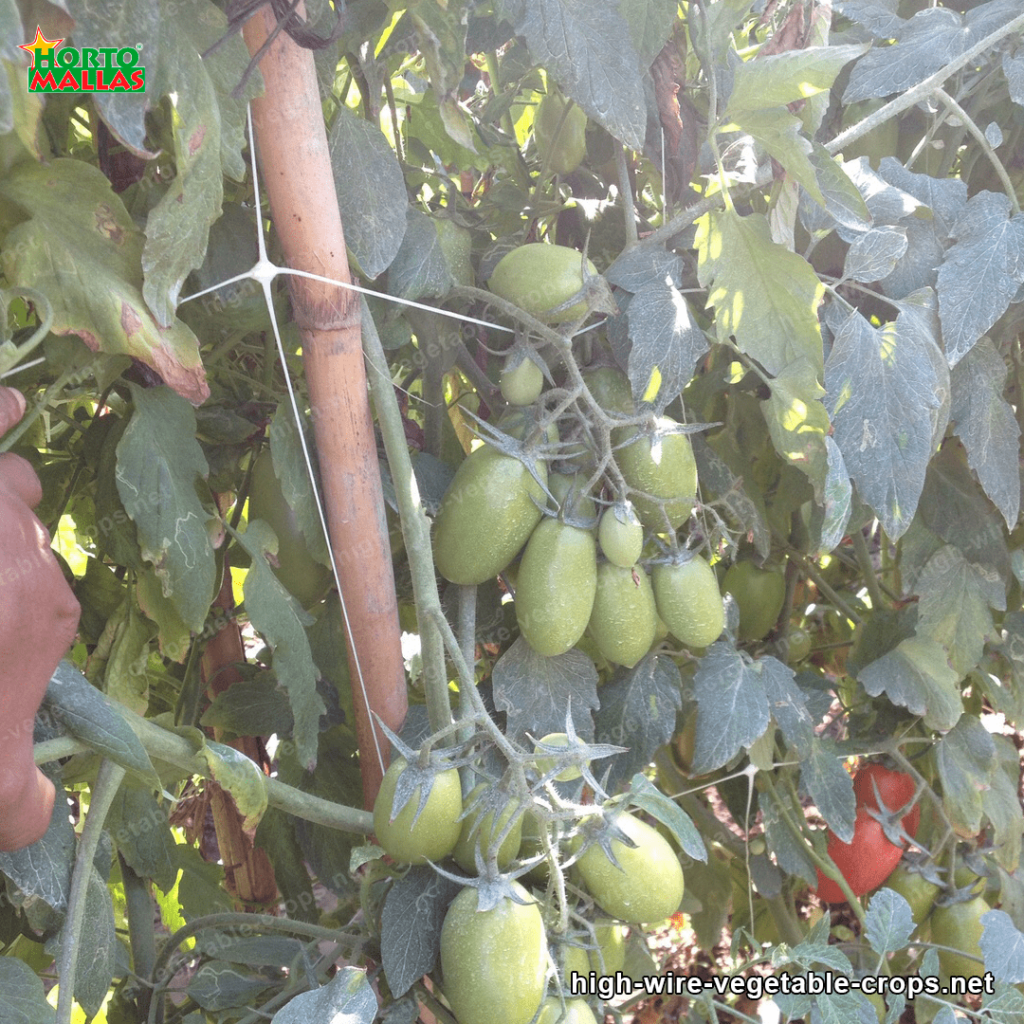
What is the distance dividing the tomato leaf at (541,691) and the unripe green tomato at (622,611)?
59 mm

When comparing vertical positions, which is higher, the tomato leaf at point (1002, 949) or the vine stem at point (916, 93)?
the vine stem at point (916, 93)

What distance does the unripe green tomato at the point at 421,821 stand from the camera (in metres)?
0.63

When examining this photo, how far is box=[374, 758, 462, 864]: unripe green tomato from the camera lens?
63cm

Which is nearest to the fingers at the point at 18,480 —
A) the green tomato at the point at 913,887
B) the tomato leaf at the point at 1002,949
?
the tomato leaf at the point at 1002,949

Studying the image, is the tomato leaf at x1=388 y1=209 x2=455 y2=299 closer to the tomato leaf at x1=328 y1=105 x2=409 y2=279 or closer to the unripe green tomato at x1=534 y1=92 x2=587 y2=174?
the tomato leaf at x1=328 y1=105 x2=409 y2=279

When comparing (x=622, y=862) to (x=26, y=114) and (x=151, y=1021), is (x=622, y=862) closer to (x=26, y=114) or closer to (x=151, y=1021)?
(x=151, y=1021)

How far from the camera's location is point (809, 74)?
2.08 feet

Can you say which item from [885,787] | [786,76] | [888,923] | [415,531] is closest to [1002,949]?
[888,923]

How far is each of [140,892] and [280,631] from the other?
1.20 feet

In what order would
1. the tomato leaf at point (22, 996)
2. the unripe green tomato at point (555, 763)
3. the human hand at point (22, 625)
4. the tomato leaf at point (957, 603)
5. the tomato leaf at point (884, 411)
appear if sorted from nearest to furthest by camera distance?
1. the human hand at point (22, 625)
2. the tomato leaf at point (22, 996)
3. the unripe green tomato at point (555, 763)
4. the tomato leaf at point (884, 411)
5. the tomato leaf at point (957, 603)

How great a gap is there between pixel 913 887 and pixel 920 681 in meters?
0.28

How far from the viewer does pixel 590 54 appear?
0.66 m

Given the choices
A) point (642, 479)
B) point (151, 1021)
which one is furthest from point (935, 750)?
point (151, 1021)

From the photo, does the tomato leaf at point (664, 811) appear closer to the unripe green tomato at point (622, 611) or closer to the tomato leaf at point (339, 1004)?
the unripe green tomato at point (622, 611)
